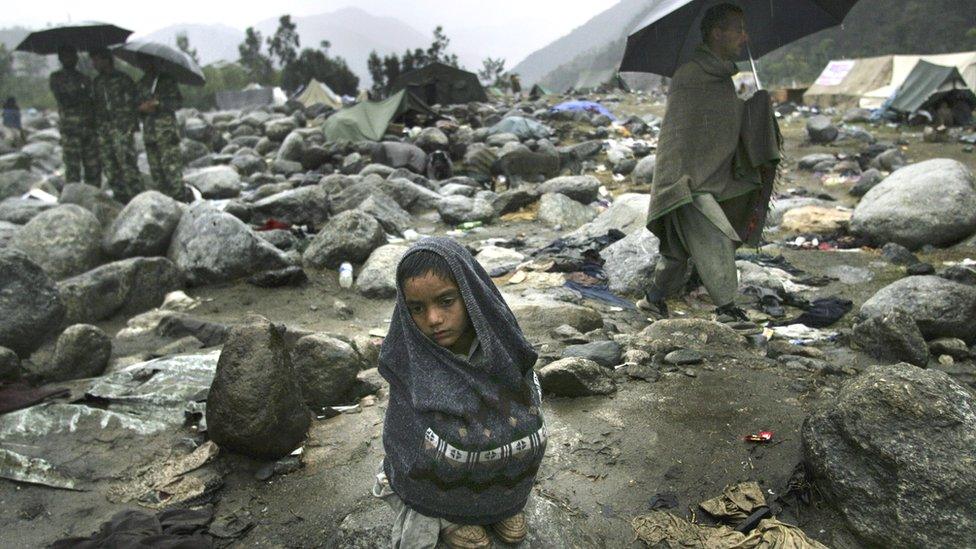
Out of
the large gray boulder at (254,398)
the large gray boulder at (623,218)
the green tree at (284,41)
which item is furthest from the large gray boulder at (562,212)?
the green tree at (284,41)

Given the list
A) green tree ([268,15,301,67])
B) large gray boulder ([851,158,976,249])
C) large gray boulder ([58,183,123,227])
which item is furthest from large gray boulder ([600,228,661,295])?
green tree ([268,15,301,67])

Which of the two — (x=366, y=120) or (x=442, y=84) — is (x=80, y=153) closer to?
(x=366, y=120)

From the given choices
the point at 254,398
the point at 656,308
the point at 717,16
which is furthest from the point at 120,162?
the point at 717,16

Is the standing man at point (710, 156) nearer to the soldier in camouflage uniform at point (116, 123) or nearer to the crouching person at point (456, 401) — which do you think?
the crouching person at point (456, 401)

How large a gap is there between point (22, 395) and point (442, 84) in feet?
55.9

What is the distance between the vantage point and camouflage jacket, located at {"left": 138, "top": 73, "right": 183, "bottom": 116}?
25.3 feet

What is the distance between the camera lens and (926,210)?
5.73 meters

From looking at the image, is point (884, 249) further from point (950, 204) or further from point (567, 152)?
point (567, 152)

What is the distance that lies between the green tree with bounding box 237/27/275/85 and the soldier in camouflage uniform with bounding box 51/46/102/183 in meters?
27.4

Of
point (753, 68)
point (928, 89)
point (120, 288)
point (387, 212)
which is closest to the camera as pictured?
point (753, 68)

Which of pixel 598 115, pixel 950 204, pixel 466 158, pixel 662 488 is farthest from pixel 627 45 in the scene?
pixel 598 115

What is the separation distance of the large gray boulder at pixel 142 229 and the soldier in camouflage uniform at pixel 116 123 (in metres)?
2.29

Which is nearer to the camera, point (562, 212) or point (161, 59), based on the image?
point (562, 212)

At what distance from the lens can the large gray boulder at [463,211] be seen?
7.88 meters
